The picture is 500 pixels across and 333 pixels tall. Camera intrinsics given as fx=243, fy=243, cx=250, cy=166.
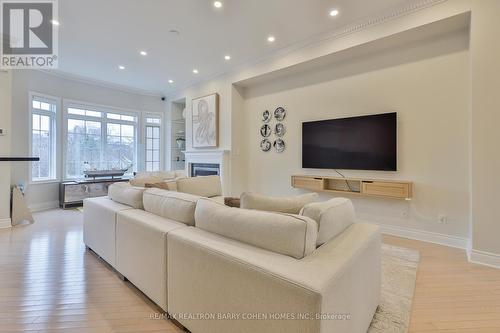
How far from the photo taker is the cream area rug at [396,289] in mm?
1664

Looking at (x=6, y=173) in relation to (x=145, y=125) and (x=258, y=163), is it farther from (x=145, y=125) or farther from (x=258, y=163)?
(x=258, y=163)

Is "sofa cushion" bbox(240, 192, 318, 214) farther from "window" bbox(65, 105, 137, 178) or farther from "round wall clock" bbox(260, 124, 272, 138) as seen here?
"window" bbox(65, 105, 137, 178)

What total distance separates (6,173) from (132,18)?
320cm

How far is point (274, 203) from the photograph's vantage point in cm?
163

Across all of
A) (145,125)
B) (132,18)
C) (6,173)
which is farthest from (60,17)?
(145,125)

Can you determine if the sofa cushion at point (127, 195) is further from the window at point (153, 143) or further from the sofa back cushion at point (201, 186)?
the window at point (153, 143)

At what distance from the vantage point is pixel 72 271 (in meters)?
2.42

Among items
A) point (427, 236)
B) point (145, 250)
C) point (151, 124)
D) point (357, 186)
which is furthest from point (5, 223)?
point (427, 236)

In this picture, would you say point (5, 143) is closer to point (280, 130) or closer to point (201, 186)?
point (201, 186)

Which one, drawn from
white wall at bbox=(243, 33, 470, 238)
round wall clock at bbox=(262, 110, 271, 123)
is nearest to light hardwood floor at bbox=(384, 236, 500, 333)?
white wall at bbox=(243, 33, 470, 238)

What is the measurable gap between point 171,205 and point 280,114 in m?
3.48

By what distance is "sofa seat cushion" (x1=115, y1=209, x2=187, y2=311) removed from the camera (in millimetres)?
1716

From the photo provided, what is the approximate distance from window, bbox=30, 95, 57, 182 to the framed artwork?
3.07 m

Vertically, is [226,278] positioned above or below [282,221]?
below
